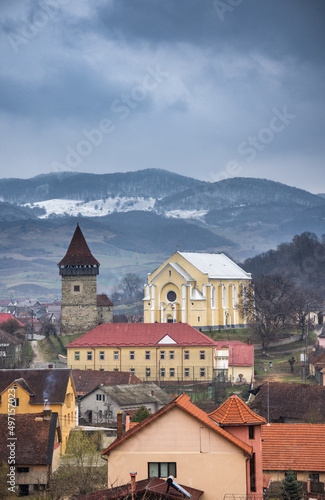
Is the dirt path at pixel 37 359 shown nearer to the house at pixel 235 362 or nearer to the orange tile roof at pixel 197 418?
the house at pixel 235 362

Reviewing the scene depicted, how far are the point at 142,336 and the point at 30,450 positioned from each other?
1819 inches

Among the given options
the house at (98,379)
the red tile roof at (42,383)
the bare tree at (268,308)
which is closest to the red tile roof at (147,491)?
the red tile roof at (42,383)

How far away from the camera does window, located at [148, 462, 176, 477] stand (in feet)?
84.5

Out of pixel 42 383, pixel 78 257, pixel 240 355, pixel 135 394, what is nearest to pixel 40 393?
pixel 42 383

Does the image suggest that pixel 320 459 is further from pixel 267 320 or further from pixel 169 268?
pixel 169 268

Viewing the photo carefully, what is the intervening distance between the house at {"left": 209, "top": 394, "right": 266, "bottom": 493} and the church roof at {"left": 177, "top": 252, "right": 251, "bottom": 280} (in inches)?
2874

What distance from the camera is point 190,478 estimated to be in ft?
83.8

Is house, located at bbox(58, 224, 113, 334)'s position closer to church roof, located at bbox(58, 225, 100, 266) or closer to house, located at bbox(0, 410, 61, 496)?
church roof, located at bbox(58, 225, 100, 266)

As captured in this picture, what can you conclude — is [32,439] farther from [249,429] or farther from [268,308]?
[268,308]

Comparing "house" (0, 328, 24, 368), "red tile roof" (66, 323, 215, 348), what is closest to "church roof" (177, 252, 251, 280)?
"red tile roof" (66, 323, 215, 348)

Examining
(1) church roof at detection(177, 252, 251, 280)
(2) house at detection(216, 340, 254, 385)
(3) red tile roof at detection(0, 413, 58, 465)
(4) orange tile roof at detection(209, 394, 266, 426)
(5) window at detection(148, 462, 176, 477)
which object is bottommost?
(5) window at detection(148, 462, 176, 477)

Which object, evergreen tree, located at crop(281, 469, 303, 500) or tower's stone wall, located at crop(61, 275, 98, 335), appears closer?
evergreen tree, located at crop(281, 469, 303, 500)

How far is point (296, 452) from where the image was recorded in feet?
117

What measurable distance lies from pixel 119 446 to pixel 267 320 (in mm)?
67530
